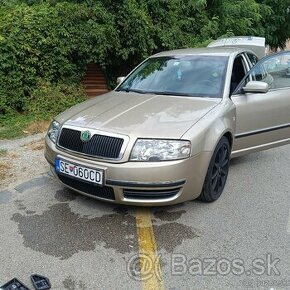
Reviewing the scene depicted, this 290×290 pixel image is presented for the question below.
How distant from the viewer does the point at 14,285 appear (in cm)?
275

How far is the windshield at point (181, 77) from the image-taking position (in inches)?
177

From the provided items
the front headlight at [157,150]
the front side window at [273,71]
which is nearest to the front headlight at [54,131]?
the front headlight at [157,150]

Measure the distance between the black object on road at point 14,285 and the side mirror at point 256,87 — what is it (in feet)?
10.0

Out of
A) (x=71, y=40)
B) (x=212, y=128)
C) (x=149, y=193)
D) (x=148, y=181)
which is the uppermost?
(x=71, y=40)

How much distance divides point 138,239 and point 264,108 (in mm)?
2403

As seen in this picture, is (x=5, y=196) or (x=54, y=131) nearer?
(x=54, y=131)

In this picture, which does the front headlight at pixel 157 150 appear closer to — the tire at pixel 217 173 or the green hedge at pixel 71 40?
the tire at pixel 217 173

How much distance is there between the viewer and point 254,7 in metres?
12.7

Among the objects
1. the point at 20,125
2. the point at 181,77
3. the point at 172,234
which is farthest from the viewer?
the point at 20,125

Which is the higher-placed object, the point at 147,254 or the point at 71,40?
the point at 71,40

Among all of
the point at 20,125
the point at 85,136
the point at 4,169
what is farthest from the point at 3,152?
the point at 85,136

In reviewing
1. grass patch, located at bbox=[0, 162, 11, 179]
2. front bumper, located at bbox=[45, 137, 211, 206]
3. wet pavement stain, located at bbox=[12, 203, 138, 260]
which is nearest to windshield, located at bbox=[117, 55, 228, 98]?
front bumper, located at bbox=[45, 137, 211, 206]

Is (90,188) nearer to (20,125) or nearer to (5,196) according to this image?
(5,196)

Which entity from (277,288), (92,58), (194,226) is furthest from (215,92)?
(92,58)
